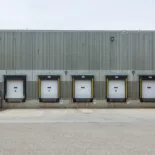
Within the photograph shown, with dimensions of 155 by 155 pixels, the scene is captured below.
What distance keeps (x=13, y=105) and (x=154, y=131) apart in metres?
15.5

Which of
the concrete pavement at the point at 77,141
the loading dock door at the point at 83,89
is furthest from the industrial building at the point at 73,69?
the concrete pavement at the point at 77,141

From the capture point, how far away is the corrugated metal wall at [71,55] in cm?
2459

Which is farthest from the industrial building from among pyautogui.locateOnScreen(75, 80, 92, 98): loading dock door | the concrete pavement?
the concrete pavement

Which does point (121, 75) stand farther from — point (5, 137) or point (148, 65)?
point (5, 137)

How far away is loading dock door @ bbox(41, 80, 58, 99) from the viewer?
24484mm

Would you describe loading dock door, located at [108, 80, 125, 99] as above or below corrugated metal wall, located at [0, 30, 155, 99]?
below

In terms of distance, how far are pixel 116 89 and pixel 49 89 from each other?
569cm

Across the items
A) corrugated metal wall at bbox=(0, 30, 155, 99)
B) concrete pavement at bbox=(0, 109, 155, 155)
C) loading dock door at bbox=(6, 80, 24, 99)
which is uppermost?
corrugated metal wall at bbox=(0, 30, 155, 99)

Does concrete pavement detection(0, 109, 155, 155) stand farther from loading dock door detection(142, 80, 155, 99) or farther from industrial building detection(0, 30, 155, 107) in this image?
loading dock door detection(142, 80, 155, 99)

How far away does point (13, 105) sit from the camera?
24562 mm

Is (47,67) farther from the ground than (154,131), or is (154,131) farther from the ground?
(47,67)

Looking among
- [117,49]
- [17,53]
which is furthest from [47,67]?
[117,49]

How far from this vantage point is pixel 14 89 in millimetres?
24672

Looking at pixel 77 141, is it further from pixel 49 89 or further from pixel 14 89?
pixel 14 89
